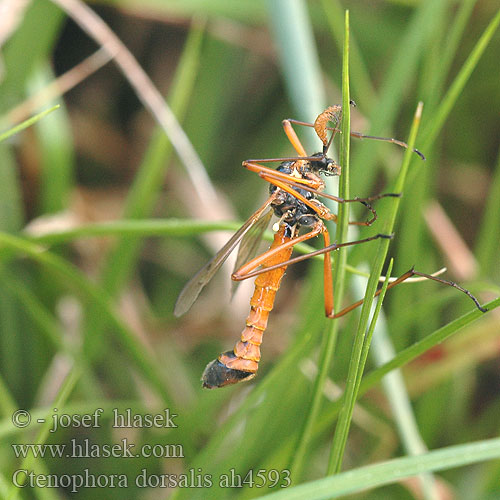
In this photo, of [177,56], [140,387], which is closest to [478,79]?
[177,56]

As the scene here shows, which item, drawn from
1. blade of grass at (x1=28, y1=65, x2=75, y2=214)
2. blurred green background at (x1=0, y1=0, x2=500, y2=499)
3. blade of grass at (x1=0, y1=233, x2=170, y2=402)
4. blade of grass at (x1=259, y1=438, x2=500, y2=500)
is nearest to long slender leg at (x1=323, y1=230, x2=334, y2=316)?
blurred green background at (x1=0, y1=0, x2=500, y2=499)

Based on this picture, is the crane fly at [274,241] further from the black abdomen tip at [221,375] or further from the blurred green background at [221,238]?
the blurred green background at [221,238]

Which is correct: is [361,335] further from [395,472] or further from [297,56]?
[297,56]

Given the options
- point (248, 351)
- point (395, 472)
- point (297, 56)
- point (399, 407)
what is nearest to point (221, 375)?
point (248, 351)

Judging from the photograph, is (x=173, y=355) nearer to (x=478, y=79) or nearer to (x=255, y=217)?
(x=255, y=217)

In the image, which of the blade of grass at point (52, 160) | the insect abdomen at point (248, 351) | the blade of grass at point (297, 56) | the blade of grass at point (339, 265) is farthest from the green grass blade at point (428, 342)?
the blade of grass at point (52, 160)

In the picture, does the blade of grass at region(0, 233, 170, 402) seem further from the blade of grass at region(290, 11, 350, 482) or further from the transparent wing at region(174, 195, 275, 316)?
the blade of grass at region(290, 11, 350, 482)
